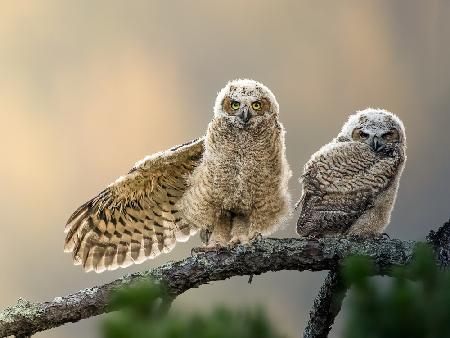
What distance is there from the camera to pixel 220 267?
3.17 m

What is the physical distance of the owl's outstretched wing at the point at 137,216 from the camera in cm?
445

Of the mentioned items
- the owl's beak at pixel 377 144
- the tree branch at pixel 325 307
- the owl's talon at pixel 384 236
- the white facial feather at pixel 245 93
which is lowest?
the tree branch at pixel 325 307

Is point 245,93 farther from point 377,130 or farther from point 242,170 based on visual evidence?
point 377,130

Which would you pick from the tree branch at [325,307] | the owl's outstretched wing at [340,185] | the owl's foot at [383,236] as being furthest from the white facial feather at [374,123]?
the tree branch at [325,307]

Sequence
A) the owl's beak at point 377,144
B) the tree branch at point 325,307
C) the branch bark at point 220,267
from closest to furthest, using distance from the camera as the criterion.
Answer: the branch bark at point 220,267, the tree branch at point 325,307, the owl's beak at point 377,144

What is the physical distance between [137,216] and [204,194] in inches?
21.6

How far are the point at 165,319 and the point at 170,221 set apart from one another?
3.29 meters

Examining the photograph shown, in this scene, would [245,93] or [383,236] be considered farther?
[245,93]

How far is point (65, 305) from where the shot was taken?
118 inches

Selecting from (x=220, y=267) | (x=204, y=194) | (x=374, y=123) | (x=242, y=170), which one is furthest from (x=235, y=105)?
(x=220, y=267)

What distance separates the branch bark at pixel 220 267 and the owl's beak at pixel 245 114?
112 centimetres

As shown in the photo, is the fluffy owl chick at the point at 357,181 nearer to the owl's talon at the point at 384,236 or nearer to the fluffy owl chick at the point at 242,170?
the owl's talon at the point at 384,236

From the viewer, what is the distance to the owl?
4.17 meters

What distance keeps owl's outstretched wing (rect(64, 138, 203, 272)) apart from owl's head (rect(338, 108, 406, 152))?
2.90 feet
